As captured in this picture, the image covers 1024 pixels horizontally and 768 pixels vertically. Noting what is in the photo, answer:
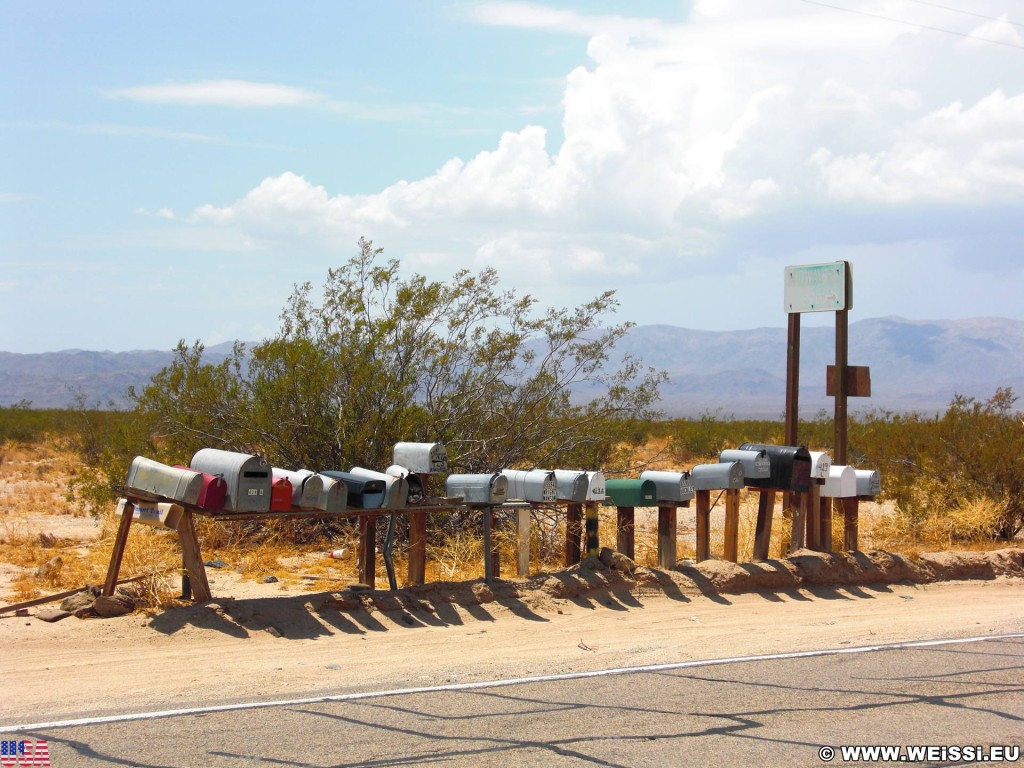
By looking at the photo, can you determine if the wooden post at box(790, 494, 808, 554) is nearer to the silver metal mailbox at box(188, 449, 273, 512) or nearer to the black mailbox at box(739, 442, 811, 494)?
the black mailbox at box(739, 442, 811, 494)

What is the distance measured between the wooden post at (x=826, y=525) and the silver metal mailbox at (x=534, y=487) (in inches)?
138

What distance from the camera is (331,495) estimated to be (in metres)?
9.11

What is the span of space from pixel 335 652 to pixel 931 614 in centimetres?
557

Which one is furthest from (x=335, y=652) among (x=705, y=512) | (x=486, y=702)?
(x=705, y=512)

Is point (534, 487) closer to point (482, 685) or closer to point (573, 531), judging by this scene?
point (573, 531)

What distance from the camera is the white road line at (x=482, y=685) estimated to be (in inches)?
237

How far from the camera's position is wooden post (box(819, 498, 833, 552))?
12.0 metres

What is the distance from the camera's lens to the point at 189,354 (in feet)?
49.0

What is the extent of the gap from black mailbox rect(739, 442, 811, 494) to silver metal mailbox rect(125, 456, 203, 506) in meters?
5.63

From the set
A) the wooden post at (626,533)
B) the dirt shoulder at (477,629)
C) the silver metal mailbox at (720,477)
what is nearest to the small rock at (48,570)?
the dirt shoulder at (477,629)

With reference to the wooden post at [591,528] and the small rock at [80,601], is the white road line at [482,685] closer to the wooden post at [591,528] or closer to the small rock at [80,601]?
the small rock at [80,601]

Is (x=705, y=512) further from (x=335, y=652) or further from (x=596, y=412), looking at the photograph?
(x=335, y=652)

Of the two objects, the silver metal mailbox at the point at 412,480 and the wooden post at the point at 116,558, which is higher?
the silver metal mailbox at the point at 412,480

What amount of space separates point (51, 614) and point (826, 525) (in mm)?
7935
